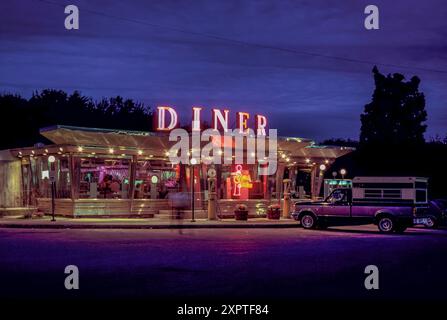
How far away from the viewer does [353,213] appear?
90.3 ft

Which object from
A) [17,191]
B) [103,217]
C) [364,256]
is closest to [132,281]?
[364,256]

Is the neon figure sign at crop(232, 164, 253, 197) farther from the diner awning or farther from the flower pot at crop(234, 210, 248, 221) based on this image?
the flower pot at crop(234, 210, 248, 221)

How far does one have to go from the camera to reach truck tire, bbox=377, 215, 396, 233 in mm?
26672

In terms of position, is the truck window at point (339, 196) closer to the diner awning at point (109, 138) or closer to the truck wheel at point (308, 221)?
the truck wheel at point (308, 221)

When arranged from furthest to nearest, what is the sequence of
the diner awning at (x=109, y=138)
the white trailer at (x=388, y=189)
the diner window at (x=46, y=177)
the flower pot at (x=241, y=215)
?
the diner window at (x=46, y=177), the flower pot at (x=241, y=215), the diner awning at (x=109, y=138), the white trailer at (x=388, y=189)

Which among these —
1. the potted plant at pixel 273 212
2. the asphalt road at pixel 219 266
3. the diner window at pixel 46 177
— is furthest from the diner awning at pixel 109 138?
the asphalt road at pixel 219 266

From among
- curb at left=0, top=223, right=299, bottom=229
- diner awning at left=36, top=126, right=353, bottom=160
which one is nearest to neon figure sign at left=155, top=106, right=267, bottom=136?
diner awning at left=36, top=126, right=353, bottom=160

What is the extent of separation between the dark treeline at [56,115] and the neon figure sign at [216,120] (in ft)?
84.7

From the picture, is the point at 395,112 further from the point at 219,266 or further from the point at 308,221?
the point at 219,266

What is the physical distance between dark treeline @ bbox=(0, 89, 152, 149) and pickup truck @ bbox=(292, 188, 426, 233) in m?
34.8

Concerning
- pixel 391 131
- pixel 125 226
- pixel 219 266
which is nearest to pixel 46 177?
pixel 125 226

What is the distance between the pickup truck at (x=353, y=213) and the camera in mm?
26609

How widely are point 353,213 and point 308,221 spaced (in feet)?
7.43
